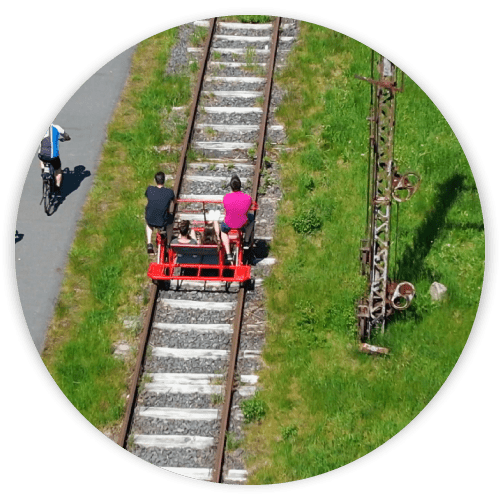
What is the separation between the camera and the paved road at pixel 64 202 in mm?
22859

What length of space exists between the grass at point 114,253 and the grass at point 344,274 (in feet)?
7.86

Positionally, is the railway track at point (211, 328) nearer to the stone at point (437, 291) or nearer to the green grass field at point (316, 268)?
the green grass field at point (316, 268)

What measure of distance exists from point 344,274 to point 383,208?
4.48 ft

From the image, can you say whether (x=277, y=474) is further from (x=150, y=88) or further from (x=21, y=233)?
(x=150, y=88)

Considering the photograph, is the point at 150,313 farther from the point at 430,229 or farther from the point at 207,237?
the point at 430,229

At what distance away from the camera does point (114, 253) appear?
915 inches

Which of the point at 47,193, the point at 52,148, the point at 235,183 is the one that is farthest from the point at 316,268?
the point at 52,148

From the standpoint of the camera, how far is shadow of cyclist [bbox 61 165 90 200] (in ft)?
81.7

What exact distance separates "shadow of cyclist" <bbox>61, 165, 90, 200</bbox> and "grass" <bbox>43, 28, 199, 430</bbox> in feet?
1.08

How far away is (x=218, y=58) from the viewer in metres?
27.1

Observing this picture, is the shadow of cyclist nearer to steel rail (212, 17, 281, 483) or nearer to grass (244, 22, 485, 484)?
steel rail (212, 17, 281, 483)

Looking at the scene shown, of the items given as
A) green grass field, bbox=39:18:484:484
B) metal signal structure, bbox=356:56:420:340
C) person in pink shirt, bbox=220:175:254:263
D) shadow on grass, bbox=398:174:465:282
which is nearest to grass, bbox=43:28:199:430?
green grass field, bbox=39:18:484:484

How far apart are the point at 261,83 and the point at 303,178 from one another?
3.03 meters

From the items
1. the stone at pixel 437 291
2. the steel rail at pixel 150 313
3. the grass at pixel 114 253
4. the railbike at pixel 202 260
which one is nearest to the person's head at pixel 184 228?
the railbike at pixel 202 260
